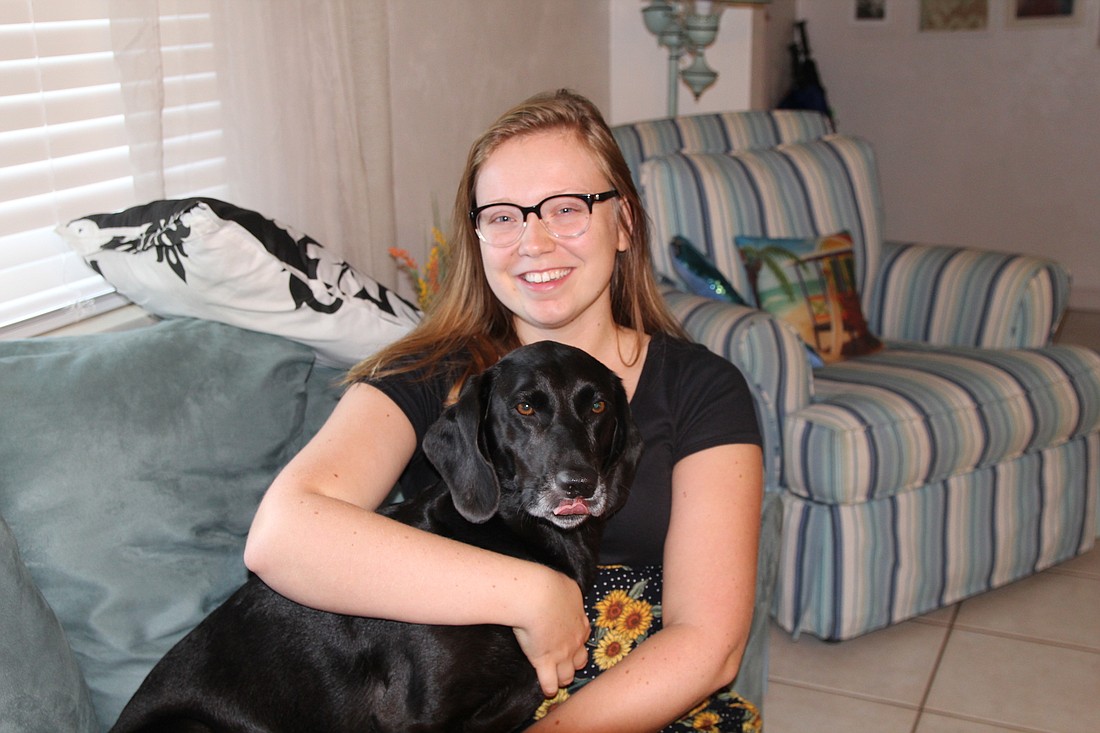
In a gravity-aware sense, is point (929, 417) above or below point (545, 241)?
below

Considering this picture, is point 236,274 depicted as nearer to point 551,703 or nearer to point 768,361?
point 551,703

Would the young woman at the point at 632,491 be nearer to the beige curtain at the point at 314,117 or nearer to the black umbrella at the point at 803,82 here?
the beige curtain at the point at 314,117

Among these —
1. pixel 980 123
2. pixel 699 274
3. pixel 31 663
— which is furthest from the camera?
pixel 980 123

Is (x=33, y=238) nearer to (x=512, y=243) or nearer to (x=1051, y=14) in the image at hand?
(x=512, y=243)

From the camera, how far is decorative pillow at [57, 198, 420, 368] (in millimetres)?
1598

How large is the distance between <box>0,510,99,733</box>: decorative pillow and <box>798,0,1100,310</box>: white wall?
5454 millimetres

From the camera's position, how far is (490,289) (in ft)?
Answer: 5.28

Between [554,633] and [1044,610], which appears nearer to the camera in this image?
[554,633]

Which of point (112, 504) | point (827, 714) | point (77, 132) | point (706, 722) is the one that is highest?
point (77, 132)

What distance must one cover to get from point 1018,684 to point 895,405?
687mm

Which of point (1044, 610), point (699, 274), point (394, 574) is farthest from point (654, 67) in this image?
→ point (394, 574)

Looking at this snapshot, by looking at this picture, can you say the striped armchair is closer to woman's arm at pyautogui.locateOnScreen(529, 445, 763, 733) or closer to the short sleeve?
the short sleeve

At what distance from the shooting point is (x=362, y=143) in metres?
2.49

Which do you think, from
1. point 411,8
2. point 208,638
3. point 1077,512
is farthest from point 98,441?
point 1077,512
